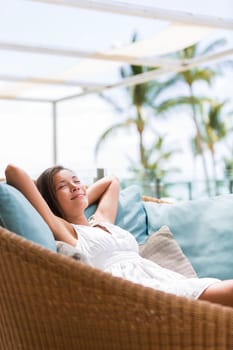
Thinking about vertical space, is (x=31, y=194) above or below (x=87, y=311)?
above

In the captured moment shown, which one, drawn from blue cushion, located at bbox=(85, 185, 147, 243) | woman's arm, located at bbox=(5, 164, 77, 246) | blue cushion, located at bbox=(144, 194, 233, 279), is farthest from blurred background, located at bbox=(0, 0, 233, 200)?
woman's arm, located at bbox=(5, 164, 77, 246)

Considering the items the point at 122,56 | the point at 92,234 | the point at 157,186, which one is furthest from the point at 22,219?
the point at 157,186

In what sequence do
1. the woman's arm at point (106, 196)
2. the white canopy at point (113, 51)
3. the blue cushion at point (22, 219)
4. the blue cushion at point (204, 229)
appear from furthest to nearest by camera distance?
the white canopy at point (113, 51) → the woman's arm at point (106, 196) → the blue cushion at point (204, 229) → the blue cushion at point (22, 219)

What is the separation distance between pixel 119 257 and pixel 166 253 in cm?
28

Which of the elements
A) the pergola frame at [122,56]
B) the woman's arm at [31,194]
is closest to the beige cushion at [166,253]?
the woman's arm at [31,194]

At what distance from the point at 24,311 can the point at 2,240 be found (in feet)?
0.74

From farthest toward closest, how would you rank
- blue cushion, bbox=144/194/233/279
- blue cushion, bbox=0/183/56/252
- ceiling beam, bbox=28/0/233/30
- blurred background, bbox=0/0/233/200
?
blurred background, bbox=0/0/233/200 < ceiling beam, bbox=28/0/233/30 < blue cushion, bbox=144/194/233/279 < blue cushion, bbox=0/183/56/252

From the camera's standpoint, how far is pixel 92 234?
94.5 inches

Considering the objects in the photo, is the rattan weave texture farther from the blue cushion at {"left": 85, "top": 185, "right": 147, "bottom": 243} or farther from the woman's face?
the blue cushion at {"left": 85, "top": 185, "right": 147, "bottom": 243}

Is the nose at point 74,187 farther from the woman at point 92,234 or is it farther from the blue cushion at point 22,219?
the blue cushion at point 22,219

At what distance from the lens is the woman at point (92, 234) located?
6.72ft

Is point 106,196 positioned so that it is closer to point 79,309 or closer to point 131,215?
point 131,215

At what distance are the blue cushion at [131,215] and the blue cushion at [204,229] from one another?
40 millimetres

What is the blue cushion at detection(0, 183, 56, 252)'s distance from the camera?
6.60ft
